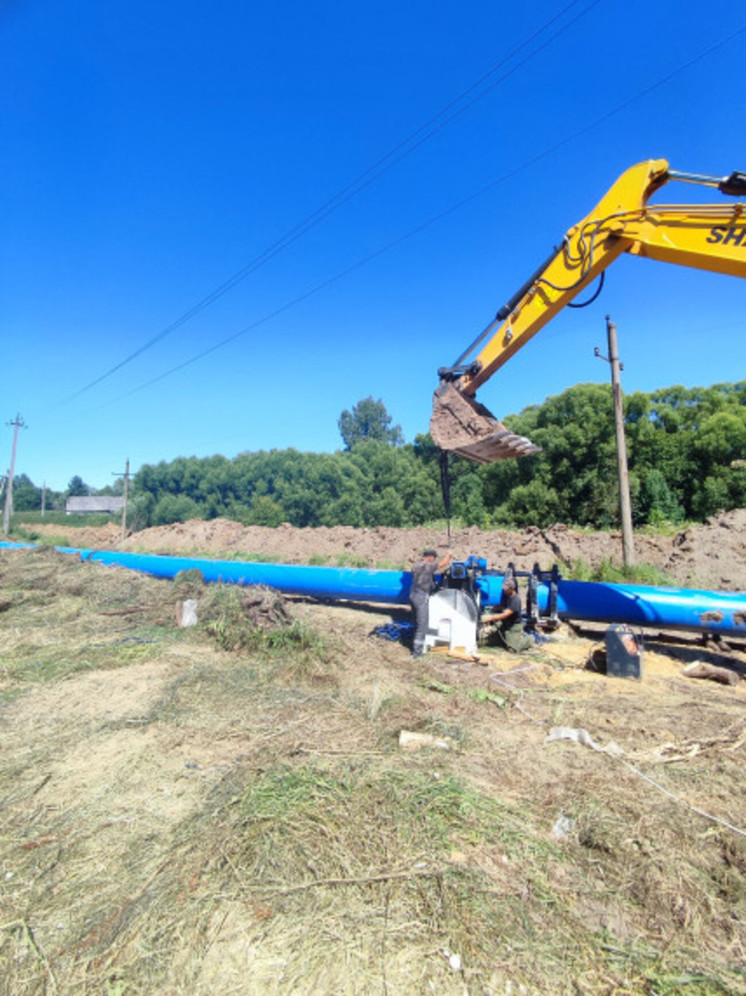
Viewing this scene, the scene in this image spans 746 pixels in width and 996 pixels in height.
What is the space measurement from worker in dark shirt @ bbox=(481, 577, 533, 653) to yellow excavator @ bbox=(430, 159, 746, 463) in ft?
6.49

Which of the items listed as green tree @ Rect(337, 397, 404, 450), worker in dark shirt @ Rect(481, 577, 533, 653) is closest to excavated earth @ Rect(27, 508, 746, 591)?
worker in dark shirt @ Rect(481, 577, 533, 653)

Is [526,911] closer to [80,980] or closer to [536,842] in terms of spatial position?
[536,842]

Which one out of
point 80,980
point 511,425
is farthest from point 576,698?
point 511,425

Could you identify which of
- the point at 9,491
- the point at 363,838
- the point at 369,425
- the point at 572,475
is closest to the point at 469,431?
the point at 363,838

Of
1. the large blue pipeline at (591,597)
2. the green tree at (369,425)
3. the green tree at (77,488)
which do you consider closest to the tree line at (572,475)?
the large blue pipeline at (591,597)

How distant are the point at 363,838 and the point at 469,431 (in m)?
4.69

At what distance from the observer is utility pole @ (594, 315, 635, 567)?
1141cm

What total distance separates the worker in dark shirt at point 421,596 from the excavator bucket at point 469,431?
1528 millimetres

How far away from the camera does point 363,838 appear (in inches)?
111

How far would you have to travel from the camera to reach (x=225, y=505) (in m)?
45.7

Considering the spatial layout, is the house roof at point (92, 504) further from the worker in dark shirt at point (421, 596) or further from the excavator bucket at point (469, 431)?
the excavator bucket at point (469, 431)

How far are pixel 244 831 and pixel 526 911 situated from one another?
4.70 ft

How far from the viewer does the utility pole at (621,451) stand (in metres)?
11.4

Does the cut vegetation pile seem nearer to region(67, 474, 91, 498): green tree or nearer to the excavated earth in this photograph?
the excavated earth
